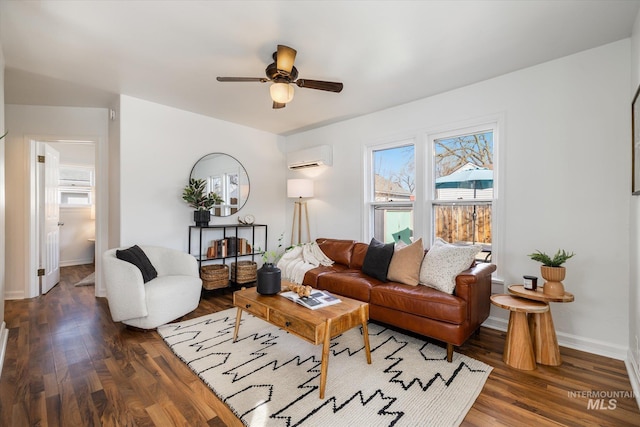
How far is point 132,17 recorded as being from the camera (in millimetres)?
2006

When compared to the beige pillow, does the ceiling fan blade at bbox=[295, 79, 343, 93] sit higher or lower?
higher

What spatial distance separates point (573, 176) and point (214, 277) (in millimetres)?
4124

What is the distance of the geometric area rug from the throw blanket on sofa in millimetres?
893

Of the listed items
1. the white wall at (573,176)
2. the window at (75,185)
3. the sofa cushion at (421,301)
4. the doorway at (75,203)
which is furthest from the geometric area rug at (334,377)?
the window at (75,185)

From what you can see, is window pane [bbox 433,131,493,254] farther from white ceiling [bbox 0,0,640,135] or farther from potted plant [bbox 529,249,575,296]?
potted plant [bbox 529,249,575,296]

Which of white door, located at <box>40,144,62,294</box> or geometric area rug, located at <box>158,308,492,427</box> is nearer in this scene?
geometric area rug, located at <box>158,308,492,427</box>

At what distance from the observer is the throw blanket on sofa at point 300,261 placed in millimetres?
3527

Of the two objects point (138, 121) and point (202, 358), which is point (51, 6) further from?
point (202, 358)

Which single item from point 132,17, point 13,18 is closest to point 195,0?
point 132,17

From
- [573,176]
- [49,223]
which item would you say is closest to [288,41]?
[573,176]

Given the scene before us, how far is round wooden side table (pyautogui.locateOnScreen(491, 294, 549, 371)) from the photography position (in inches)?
83.1

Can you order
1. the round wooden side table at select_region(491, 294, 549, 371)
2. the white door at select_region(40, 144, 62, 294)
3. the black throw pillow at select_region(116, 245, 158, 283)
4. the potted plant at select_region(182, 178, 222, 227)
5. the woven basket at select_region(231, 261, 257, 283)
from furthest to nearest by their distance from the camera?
the woven basket at select_region(231, 261, 257, 283), the white door at select_region(40, 144, 62, 294), the potted plant at select_region(182, 178, 222, 227), the black throw pillow at select_region(116, 245, 158, 283), the round wooden side table at select_region(491, 294, 549, 371)

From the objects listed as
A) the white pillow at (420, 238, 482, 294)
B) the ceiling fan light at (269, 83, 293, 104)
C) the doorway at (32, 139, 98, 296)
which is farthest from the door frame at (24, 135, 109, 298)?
the white pillow at (420, 238, 482, 294)

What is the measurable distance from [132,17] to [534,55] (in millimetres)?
3286
